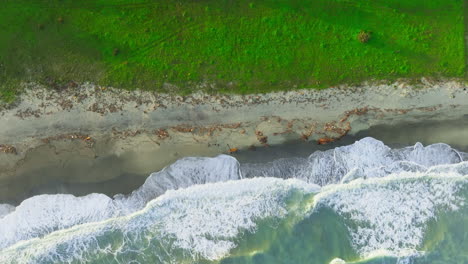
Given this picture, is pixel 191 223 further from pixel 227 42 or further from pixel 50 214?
pixel 227 42

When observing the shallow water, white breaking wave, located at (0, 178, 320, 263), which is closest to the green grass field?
the shallow water

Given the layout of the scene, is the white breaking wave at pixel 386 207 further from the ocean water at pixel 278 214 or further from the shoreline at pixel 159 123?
the shoreline at pixel 159 123

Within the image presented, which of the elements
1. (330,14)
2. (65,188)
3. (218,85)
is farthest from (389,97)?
(65,188)

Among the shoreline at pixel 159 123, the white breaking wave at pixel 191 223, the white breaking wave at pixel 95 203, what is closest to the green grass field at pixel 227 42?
the shoreline at pixel 159 123

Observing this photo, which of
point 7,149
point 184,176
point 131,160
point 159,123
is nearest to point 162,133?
point 159,123

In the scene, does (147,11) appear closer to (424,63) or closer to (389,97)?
(389,97)

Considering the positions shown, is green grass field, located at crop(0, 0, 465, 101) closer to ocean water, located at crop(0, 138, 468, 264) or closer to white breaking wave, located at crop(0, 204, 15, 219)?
ocean water, located at crop(0, 138, 468, 264)
